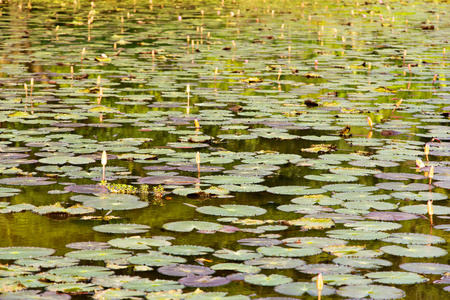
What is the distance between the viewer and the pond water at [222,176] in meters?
3.82

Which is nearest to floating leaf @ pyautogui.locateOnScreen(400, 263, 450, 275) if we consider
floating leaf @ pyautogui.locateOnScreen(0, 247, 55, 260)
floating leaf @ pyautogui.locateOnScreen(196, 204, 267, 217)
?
floating leaf @ pyautogui.locateOnScreen(196, 204, 267, 217)

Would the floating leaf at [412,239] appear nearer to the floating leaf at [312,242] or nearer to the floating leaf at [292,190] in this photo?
the floating leaf at [312,242]

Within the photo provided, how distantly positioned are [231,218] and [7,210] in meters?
1.50

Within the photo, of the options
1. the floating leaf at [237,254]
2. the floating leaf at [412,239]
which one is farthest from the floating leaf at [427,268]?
the floating leaf at [237,254]

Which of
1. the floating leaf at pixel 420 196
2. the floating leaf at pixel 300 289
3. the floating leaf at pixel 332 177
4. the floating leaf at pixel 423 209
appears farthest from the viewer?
the floating leaf at pixel 332 177

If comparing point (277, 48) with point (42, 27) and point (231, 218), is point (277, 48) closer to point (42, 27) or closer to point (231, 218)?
point (42, 27)

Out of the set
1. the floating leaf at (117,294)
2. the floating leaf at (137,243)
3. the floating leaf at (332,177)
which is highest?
the floating leaf at (332,177)

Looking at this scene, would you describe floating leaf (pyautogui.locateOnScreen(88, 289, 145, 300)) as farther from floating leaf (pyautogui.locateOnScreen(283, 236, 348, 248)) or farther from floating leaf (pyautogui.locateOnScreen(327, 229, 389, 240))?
floating leaf (pyautogui.locateOnScreen(327, 229, 389, 240))

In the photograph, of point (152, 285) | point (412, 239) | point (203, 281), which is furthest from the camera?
point (412, 239)

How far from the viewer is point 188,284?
3.66 m

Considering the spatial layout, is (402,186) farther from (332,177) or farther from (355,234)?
(355,234)

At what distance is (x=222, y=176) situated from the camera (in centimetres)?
577

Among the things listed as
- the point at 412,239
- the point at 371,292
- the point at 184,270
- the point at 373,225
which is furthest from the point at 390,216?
the point at 184,270

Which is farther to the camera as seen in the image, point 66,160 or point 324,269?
point 66,160
